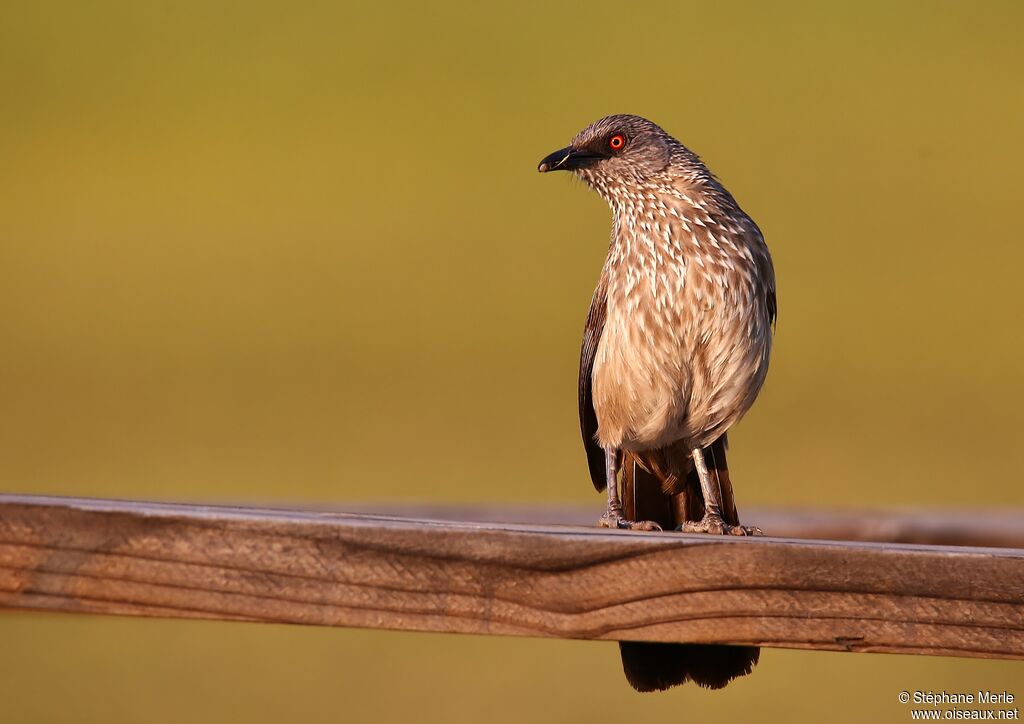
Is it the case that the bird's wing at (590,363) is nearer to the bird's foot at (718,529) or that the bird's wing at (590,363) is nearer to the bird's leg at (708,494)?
the bird's leg at (708,494)

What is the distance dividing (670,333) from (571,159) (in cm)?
79

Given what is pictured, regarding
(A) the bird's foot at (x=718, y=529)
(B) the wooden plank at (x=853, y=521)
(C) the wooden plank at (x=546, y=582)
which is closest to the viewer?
(C) the wooden plank at (x=546, y=582)

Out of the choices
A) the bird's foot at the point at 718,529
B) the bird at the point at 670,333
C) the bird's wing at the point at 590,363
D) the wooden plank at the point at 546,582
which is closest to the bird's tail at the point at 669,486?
the bird at the point at 670,333

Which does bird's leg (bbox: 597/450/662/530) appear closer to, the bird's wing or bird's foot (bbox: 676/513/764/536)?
the bird's wing

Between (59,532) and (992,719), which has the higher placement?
(59,532)

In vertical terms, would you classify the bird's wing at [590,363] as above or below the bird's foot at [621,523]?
above

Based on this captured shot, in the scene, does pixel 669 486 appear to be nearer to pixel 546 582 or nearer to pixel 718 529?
pixel 718 529

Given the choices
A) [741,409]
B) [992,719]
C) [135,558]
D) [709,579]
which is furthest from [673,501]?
[135,558]

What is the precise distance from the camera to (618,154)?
4.61 metres

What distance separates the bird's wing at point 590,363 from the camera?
446 centimetres

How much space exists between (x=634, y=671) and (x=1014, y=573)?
853 mm

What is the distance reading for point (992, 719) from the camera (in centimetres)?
299

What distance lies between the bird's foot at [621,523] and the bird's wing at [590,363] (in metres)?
0.38

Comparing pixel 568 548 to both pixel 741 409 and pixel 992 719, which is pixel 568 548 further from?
pixel 741 409
